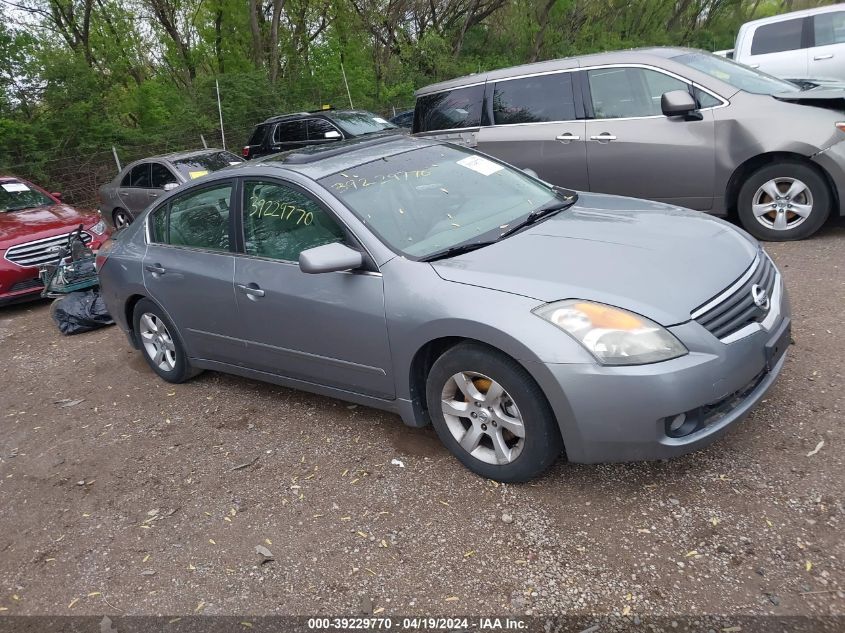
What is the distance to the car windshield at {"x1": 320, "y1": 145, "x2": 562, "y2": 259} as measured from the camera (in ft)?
11.5

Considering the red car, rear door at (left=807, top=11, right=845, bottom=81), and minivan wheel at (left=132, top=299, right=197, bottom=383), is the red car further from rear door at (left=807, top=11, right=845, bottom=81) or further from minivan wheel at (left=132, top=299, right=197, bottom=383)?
rear door at (left=807, top=11, right=845, bottom=81)

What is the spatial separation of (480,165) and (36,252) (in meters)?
6.07

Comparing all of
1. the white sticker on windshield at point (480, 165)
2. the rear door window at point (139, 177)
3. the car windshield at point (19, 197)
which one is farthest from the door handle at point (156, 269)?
the rear door window at point (139, 177)

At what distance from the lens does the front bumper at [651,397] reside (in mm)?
2662

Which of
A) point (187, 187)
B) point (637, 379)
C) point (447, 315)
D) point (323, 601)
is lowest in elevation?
point (323, 601)

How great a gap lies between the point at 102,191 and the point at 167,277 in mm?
8725

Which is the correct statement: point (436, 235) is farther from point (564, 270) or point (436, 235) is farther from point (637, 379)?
point (637, 379)

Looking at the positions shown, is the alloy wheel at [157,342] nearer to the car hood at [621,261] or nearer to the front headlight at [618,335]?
the car hood at [621,261]

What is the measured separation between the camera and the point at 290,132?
39.9ft

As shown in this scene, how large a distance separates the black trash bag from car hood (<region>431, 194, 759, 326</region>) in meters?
4.86

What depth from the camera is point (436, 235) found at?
11.6ft

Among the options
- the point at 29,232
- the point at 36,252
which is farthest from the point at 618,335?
the point at 29,232

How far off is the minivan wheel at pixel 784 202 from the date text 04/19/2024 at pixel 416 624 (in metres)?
4.83

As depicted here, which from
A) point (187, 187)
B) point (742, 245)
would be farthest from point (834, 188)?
point (187, 187)
